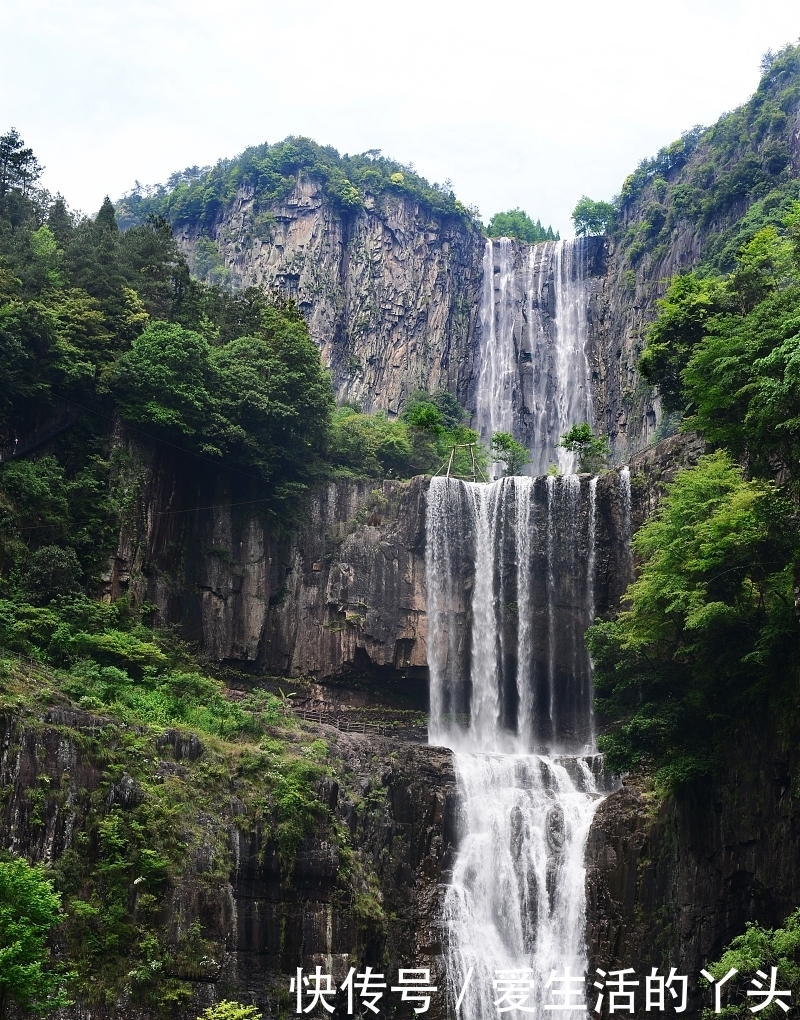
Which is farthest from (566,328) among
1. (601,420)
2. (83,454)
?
(83,454)

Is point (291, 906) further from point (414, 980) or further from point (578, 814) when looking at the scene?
point (578, 814)

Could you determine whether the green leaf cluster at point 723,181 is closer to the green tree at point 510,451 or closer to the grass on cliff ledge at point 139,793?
the green tree at point 510,451

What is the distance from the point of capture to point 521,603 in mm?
34344

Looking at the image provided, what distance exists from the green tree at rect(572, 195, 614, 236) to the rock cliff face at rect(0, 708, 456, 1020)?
4032 cm

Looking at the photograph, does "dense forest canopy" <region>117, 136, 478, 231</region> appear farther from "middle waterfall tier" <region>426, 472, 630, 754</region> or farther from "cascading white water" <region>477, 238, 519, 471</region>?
"middle waterfall tier" <region>426, 472, 630, 754</region>

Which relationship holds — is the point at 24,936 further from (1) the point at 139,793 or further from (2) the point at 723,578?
(2) the point at 723,578

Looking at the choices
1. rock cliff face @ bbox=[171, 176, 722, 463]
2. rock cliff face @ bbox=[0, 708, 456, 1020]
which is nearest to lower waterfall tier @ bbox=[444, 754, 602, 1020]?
rock cliff face @ bbox=[0, 708, 456, 1020]

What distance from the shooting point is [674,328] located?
31.3 meters

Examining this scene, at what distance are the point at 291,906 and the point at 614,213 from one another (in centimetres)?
4557

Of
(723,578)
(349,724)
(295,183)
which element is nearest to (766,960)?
(723,578)

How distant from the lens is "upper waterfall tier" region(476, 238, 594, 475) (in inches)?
2090

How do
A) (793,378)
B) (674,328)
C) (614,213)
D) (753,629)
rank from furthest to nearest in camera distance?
(614,213) → (674,328) → (753,629) → (793,378)

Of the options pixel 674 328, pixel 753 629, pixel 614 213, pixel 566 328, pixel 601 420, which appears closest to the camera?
pixel 753 629

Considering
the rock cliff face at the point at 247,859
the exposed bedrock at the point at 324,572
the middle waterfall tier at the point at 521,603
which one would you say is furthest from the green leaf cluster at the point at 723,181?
the rock cliff face at the point at 247,859
